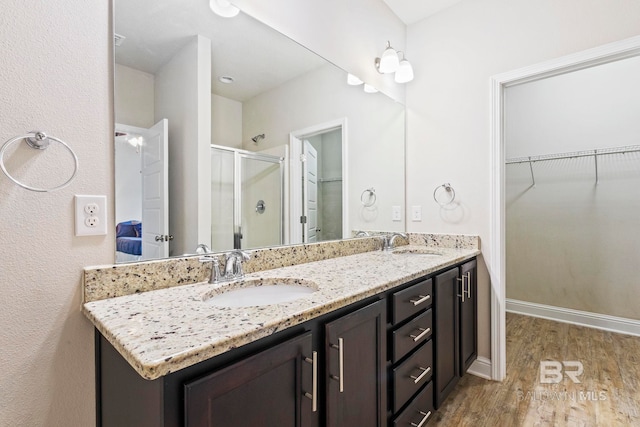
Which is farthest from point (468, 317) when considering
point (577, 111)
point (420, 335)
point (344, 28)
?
point (577, 111)

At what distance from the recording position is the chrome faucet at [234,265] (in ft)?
4.05

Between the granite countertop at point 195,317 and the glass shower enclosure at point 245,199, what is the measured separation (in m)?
0.20

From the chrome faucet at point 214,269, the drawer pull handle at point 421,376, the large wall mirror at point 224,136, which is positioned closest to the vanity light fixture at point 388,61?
the large wall mirror at point 224,136

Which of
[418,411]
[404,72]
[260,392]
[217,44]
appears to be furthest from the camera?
[404,72]

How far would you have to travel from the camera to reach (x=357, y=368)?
1070 millimetres

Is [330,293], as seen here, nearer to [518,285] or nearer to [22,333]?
[22,333]

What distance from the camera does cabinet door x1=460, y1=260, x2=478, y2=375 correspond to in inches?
74.0

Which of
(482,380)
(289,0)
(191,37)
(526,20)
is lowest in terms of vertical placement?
(482,380)

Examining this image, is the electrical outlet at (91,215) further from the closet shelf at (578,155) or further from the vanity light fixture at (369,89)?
the closet shelf at (578,155)

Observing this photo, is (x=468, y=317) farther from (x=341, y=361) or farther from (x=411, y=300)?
(x=341, y=361)

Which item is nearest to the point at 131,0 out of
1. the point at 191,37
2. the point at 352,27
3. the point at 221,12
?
the point at 191,37

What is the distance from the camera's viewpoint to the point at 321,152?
189 centimetres

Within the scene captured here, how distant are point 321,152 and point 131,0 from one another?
1112 millimetres

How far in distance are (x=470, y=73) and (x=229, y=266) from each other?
205 cm
